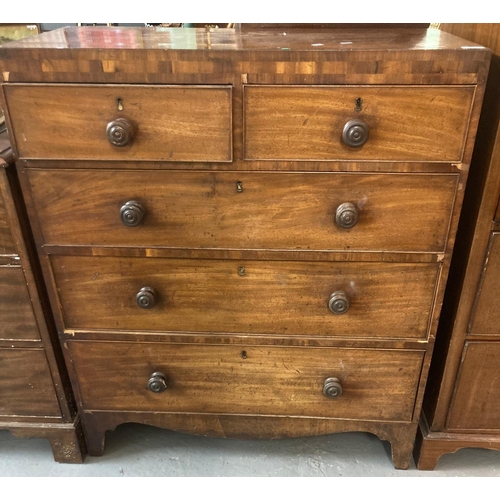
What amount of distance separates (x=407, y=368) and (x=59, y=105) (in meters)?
0.94

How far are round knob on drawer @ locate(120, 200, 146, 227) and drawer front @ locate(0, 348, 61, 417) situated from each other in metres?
0.45

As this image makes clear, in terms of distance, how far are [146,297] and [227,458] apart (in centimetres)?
57

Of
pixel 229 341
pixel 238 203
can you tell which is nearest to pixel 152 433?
pixel 229 341

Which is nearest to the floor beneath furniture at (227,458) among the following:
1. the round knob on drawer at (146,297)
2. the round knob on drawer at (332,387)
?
the round knob on drawer at (332,387)

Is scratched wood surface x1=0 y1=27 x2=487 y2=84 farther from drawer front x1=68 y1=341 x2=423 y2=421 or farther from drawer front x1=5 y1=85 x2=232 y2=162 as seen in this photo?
drawer front x1=68 y1=341 x2=423 y2=421

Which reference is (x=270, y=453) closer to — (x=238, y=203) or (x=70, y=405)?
(x=70, y=405)

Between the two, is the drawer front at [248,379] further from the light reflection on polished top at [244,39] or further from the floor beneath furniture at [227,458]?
the light reflection on polished top at [244,39]

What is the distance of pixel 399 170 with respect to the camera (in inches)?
36.2

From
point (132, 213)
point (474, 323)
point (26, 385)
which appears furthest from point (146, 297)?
point (474, 323)

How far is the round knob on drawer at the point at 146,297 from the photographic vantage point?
105 cm

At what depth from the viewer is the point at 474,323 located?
3.55 feet

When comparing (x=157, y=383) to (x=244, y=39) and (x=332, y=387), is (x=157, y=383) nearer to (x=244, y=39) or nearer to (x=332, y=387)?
(x=332, y=387)

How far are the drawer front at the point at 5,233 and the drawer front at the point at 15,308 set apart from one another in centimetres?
4

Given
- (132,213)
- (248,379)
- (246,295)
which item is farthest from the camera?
(248,379)
